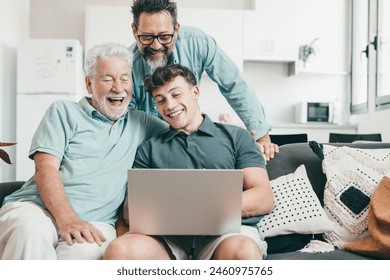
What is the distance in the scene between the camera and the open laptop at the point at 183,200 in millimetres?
1142

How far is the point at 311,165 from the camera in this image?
1681 mm

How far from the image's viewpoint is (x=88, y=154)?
146 centimetres

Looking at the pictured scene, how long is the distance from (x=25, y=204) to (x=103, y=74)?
468 mm

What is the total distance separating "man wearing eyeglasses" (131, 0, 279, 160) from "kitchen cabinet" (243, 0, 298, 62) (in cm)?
263

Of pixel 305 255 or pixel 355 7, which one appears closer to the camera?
pixel 305 255

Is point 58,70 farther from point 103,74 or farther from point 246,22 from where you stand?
point 103,74

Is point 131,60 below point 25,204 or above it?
above

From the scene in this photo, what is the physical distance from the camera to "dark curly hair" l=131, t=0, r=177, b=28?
172cm

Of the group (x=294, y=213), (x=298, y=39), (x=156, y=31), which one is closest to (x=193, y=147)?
(x=294, y=213)

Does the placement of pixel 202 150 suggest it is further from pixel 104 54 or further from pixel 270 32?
pixel 270 32

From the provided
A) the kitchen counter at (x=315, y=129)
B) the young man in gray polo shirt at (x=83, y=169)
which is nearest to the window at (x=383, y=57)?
the kitchen counter at (x=315, y=129)

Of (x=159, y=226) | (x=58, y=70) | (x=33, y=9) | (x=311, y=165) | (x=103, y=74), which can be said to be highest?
(x=33, y=9)
